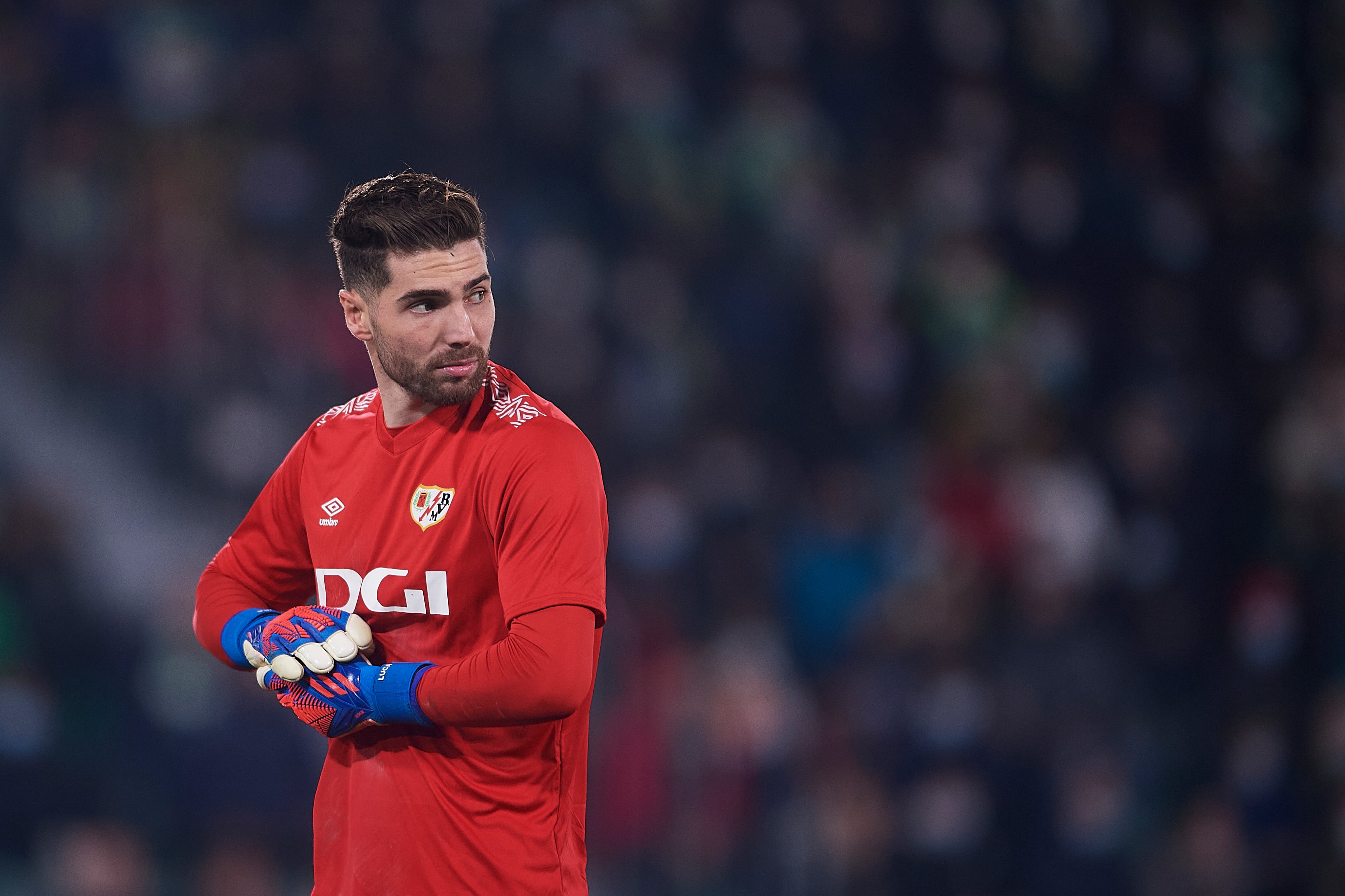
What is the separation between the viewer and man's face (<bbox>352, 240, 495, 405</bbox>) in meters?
2.40

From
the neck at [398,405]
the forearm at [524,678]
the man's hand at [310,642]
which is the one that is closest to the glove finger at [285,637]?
the man's hand at [310,642]

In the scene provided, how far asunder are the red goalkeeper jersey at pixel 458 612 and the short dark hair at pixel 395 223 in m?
0.29

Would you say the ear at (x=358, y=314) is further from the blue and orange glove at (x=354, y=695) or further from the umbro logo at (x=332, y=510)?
the blue and orange glove at (x=354, y=695)

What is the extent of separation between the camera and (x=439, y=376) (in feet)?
7.92

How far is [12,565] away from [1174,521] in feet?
20.5

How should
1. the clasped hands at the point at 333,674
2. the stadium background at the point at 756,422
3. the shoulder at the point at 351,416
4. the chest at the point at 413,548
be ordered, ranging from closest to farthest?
1. the clasped hands at the point at 333,674
2. the chest at the point at 413,548
3. the shoulder at the point at 351,416
4. the stadium background at the point at 756,422

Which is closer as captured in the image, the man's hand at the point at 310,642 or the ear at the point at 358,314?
the man's hand at the point at 310,642

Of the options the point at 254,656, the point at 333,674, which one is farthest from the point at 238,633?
the point at 333,674

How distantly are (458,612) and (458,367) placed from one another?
0.44 metres

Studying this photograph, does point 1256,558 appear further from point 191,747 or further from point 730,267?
point 191,747

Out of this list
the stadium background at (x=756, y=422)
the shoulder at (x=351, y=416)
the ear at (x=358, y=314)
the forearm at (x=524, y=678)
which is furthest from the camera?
the stadium background at (x=756, y=422)

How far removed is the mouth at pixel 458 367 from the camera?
2.41 meters

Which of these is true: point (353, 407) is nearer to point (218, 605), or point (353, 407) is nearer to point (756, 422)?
point (218, 605)

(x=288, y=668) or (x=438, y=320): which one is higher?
(x=438, y=320)
